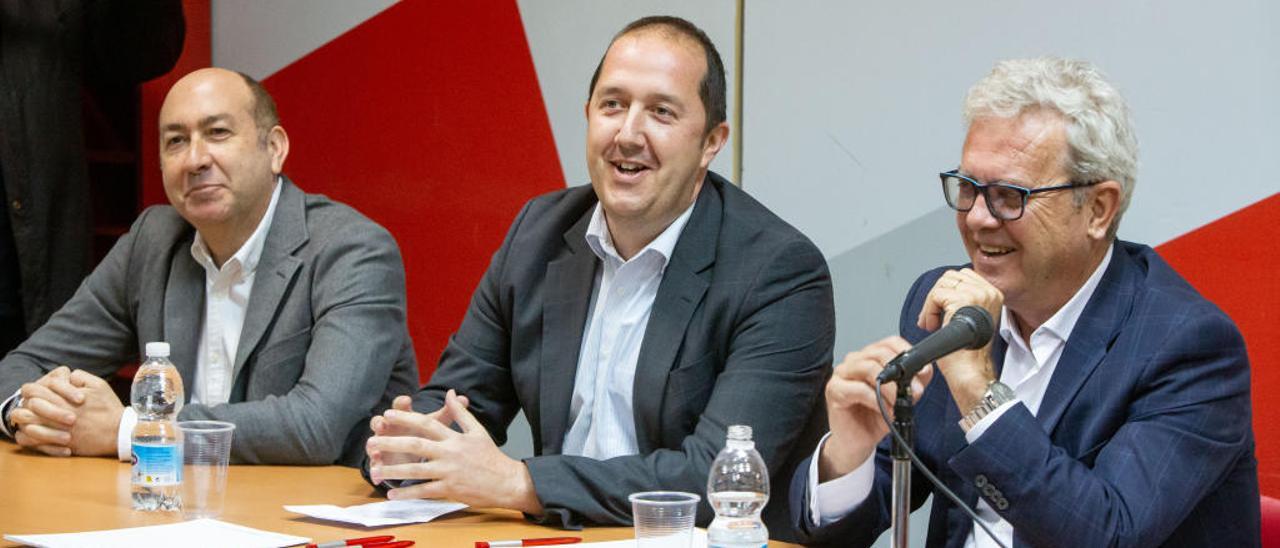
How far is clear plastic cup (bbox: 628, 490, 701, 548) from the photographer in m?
1.85

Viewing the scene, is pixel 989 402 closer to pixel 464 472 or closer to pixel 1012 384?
pixel 1012 384

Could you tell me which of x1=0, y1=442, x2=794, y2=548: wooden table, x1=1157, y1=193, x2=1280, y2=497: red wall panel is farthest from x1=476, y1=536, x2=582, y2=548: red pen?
x1=1157, y1=193, x2=1280, y2=497: red wall panel

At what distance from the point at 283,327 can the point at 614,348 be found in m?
0.84

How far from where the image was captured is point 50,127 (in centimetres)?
417

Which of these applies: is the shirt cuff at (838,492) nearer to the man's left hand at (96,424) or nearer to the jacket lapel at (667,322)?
the jacket lapel at (667,322)

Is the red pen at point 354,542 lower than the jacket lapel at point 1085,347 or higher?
lower

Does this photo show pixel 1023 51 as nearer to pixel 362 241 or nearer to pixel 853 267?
pixel 853 267

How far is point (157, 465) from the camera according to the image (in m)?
2.26

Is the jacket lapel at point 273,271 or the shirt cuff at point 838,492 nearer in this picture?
the shirt cuff at point 838,492

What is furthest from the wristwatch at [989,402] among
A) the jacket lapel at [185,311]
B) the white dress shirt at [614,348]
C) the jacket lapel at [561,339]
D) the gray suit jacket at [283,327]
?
the jacket lapel at [185,311]

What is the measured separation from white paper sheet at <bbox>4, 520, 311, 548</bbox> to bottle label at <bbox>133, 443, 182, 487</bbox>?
0.50 feet

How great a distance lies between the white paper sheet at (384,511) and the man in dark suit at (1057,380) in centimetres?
57

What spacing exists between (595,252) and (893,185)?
0.92 m

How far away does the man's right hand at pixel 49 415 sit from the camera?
271 centimetres
